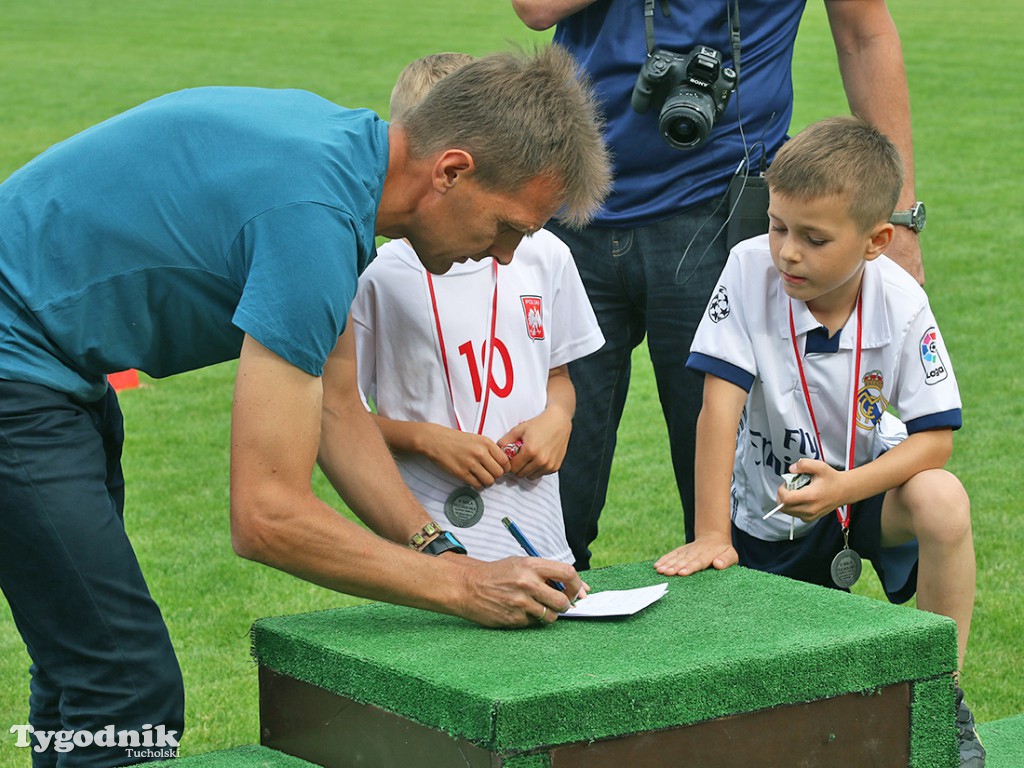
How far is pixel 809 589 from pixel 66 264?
1.56 meters

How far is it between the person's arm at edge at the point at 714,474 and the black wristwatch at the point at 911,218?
0.58m

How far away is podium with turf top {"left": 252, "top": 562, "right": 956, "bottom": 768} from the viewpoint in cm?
235

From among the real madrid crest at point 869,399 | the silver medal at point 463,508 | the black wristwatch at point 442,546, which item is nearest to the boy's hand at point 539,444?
the silver medal at point 463,508

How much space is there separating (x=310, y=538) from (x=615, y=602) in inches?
25.4

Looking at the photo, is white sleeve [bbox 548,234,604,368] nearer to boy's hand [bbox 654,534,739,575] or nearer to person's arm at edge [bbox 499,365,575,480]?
person's arm at edge [bbox 499,365,575,480]

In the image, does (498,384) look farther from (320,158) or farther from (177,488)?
(177,488)

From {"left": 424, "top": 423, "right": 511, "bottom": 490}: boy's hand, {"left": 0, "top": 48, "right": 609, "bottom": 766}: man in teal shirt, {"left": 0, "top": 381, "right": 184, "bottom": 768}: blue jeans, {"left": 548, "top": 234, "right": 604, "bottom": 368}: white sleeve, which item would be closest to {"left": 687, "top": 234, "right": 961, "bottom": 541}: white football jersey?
{"left": 548, "top": 234, "right": 604, "bottom": 368}: white sleeve

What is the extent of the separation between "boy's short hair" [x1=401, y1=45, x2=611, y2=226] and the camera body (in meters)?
0.73

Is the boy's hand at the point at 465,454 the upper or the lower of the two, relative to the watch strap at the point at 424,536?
upper

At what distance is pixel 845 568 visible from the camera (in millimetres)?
3410

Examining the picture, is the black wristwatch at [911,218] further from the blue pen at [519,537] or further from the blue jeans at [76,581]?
the blue jeans at [76,581]

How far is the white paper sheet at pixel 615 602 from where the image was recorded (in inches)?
108

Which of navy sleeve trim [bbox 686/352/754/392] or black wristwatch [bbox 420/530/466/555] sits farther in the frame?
navy sleeve trim [bbox 686/352/754/392]

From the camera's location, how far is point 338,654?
2609mm
